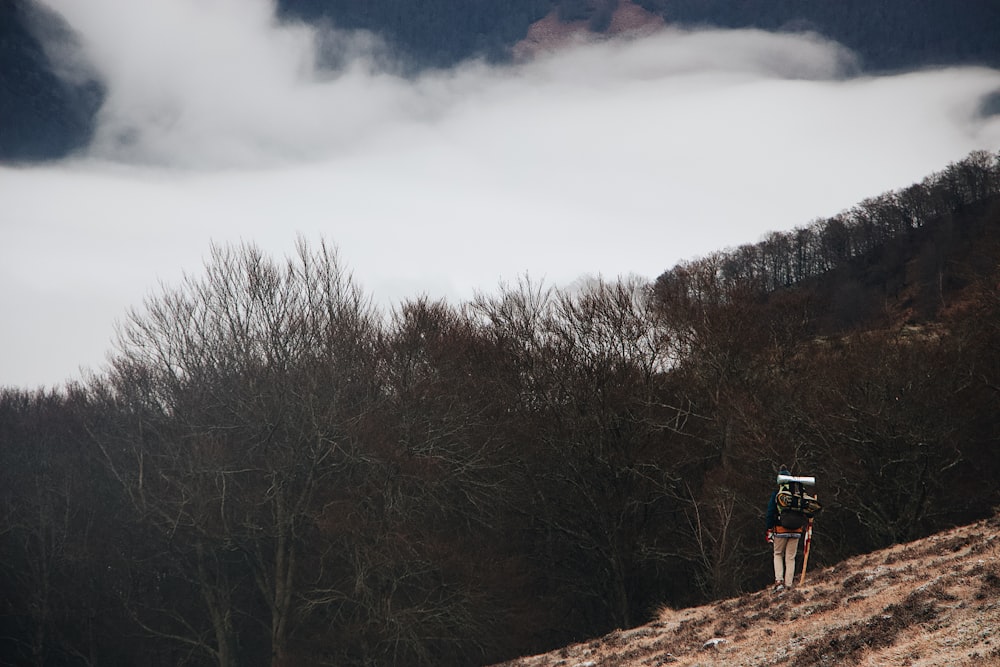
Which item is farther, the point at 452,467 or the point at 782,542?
the point at 452,467

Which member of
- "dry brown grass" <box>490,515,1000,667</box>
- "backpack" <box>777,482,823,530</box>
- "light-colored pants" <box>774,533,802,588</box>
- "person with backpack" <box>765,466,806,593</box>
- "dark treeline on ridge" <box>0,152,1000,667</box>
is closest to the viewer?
"dry brown grass" <box>490,515,1000,667</box>

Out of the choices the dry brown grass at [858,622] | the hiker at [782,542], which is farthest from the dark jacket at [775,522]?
the dry brown grass at [858,622]

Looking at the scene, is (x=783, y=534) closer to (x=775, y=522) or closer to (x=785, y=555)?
(x=775, y=522)

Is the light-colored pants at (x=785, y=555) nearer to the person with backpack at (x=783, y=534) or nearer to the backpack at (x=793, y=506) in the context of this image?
the person with backpack at (x=783, y=534)

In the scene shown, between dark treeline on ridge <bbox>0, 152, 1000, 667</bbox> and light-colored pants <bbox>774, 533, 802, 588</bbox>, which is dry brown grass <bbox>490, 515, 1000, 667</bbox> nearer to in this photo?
light-colored pants <bbox>774, 533, 802, 588</bbox>

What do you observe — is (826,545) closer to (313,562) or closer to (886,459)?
(886,459)

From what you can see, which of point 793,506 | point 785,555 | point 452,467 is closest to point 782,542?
point 785,555

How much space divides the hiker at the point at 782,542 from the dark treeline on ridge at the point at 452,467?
582 inches

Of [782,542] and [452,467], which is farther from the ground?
[452,467]


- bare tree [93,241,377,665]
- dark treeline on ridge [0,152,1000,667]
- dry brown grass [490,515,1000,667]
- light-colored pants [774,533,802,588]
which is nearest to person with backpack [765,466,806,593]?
light-colored pants [774,533,802,588]

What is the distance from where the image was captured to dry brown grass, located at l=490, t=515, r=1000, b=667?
9.53 metres

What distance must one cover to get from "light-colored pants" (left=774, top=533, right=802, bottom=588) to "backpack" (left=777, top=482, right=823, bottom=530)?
572 millimetres

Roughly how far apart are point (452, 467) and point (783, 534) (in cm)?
2526

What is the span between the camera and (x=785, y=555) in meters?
16.7
